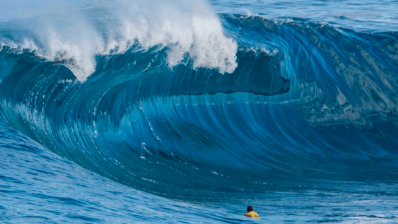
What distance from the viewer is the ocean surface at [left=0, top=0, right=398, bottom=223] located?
23.2 feet

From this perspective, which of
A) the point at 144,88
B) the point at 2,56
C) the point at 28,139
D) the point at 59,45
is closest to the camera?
the point at 28,139

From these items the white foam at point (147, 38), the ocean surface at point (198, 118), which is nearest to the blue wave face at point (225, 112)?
the ocean surface at point (198, 118)

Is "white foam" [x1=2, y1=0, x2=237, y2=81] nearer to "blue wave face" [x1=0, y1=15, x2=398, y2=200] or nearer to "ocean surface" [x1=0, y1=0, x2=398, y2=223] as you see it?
"ocean surface" [x1=0, y1=0, x2=398, y2=223]

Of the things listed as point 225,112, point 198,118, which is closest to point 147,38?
point 198,118

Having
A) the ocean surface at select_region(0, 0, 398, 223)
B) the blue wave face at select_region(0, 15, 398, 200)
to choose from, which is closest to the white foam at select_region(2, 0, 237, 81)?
the ocean surface at select_region(0, 0, 398, 223)

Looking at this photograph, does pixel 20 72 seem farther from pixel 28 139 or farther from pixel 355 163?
pixel 355 163

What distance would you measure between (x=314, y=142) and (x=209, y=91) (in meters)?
2.92

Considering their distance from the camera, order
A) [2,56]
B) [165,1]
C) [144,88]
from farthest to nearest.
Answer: [165,1], [2,56], [144,88]

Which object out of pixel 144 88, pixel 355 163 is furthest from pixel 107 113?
pixel 355 163

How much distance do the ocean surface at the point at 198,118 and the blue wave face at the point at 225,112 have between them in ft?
0.12

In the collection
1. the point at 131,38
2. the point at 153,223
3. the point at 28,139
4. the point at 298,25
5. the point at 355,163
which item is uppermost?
the point at 298,25

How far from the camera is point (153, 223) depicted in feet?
18.6

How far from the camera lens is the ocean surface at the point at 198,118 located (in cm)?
707

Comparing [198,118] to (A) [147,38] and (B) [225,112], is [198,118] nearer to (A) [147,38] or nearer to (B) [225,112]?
(B) [225,112]
